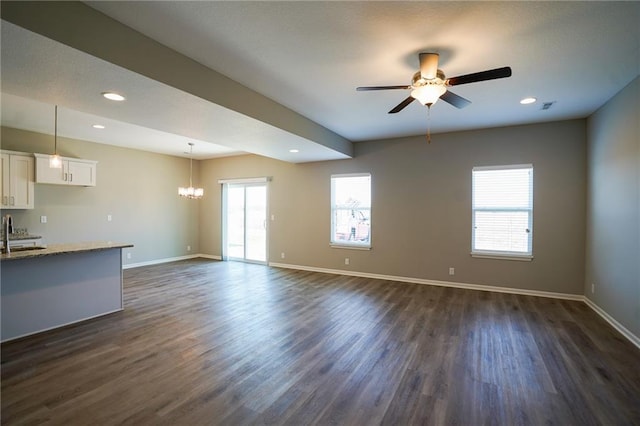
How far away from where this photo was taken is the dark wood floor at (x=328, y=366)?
2131 mm

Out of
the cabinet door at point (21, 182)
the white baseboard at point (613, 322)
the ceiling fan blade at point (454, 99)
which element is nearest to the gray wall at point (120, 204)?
the cabinet door at point (21, 182)

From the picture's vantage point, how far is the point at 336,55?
279cm

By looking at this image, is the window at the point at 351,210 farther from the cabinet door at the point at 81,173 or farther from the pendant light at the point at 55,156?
the cabinet door at the point at 81,173

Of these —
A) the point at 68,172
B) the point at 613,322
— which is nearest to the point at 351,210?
the point at 613,322

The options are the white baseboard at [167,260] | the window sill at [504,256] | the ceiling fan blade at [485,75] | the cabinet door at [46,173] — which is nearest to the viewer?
the ceiling fan blade at [485,75]

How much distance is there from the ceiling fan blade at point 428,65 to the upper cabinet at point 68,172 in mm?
6465

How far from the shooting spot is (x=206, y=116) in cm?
364

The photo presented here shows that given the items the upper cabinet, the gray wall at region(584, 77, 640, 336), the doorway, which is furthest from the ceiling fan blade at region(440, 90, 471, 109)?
the upper cabinet

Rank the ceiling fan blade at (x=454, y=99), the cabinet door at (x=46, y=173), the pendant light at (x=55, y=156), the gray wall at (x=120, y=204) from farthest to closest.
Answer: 1. the gray wall at (x=120, y=204)
2. the cabinet door at (x=46, y=173)
3. the pendant light at (x=55, y=156)
4. the ceiling fan blade at (x=454, y=99)

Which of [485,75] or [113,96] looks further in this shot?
[113,96]

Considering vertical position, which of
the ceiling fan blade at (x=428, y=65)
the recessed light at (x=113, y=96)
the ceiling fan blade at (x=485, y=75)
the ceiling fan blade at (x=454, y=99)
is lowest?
the ceiling fan blade at (x=485, y=75)

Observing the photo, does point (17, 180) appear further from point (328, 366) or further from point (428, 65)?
point (428, 65)

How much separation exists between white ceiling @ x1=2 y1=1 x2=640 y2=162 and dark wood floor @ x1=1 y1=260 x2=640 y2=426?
2537 millimetres

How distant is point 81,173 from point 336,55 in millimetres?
5954
